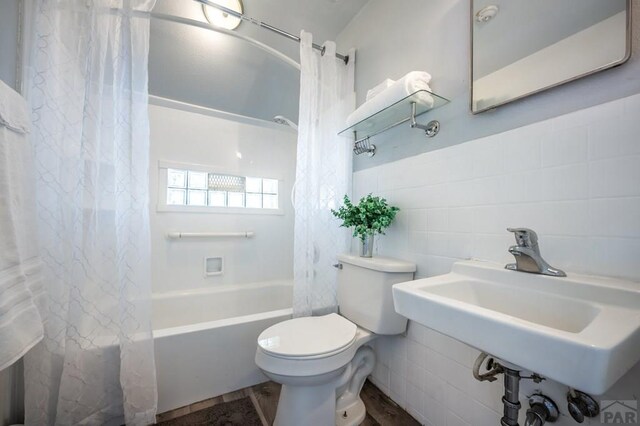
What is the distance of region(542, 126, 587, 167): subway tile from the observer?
0.75 metres

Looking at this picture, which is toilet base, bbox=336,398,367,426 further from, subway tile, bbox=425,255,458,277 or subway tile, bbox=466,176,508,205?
subway tile, bbox=466,176,508,205

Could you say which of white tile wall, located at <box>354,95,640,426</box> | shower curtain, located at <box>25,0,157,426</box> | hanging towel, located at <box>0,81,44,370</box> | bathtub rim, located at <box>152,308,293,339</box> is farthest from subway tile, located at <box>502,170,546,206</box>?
hanging towel, located at <box>0,81,44,370</box>

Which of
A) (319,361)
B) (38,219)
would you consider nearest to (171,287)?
(38,219)

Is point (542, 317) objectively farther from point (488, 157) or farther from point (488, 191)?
point (488, 157)

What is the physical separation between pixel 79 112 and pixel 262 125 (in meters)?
1.37

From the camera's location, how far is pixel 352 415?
3.90 ft

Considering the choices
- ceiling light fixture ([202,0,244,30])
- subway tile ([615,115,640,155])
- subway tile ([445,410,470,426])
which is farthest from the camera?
ceiling light fixture ([202,0,244,30])

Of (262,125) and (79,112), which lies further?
(262,125)

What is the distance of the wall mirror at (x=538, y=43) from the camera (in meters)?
0.72

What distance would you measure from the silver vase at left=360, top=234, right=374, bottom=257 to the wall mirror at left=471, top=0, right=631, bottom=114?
0.77m

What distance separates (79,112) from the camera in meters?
1.06

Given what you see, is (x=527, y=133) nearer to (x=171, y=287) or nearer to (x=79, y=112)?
(x=79, y=112)

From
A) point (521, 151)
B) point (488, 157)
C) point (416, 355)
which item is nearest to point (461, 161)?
point (488, 157)

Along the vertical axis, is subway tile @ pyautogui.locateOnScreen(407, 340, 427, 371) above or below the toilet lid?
below
